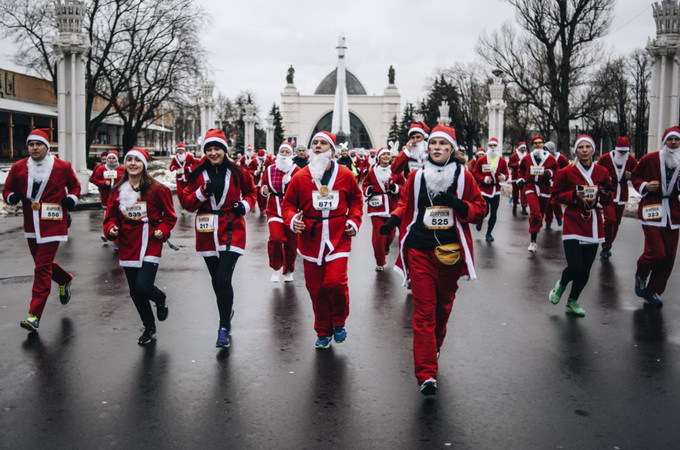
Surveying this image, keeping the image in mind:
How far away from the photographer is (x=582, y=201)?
7.85 metres

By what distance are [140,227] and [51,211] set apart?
4.17 ft

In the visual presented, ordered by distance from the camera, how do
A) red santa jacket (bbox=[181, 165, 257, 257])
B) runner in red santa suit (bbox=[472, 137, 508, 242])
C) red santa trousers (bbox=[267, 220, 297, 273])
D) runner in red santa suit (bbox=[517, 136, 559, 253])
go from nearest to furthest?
1. red santa jacket (bbox=[181, 165, 257, 257])
2. red santa trousers (bbox=[267, 220, 297, 273])
3. runner in red santa suit (bbox=[517, 136, 559, 253])
4. runner in red santa suit (bbox=[472, 137, 508, 242])

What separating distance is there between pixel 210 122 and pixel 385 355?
121 feet

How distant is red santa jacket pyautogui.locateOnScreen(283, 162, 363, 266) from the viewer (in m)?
6.42

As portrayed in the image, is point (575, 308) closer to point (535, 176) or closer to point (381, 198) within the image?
point (381, 198)

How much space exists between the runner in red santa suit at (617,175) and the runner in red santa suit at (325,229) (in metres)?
5.83

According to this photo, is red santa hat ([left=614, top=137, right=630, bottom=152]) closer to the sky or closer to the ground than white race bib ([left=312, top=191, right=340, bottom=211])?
closer to the sky

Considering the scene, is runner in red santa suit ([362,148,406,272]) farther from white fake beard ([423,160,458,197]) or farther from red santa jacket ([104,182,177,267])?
white fake beard ([423,160,458,197])

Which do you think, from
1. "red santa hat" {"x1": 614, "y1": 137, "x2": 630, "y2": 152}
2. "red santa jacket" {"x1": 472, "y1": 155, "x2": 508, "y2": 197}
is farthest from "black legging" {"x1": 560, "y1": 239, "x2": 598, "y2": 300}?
"red santa jacket" {"x1": 472, "y1": 155, "x2": 508, "y2": 197}

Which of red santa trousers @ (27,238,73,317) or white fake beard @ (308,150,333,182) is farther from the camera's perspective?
red santa trousers @ (27,238,73,317)

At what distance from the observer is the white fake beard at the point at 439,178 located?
5.44 metres

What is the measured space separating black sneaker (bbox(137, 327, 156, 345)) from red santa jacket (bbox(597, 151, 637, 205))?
734 centimetres

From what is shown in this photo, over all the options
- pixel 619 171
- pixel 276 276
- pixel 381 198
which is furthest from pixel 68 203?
pixel 619 171

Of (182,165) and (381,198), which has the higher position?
(182,165)
